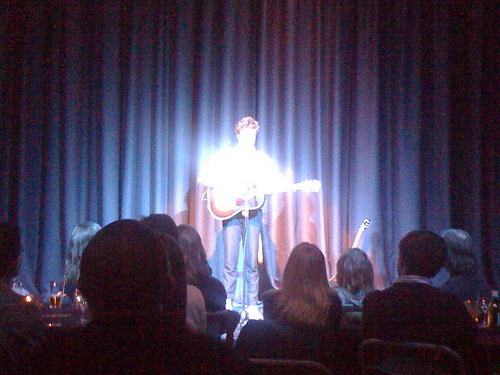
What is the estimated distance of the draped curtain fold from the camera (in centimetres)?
530

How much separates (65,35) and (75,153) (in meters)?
1.26

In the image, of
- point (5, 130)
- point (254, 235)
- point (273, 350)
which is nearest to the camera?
point (273, 350)

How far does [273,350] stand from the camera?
1.87 m

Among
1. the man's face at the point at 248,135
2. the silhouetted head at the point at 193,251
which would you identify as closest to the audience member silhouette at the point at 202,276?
the silhouetted head at the point at 193,251

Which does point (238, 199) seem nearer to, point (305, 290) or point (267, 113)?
point (267, 113)

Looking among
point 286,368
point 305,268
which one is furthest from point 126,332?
point 305,268

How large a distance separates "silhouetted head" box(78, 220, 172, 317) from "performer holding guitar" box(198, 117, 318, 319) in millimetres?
3256

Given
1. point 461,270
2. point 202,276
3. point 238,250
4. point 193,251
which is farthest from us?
point 238,250

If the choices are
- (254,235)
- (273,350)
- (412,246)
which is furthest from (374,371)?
(254,235)

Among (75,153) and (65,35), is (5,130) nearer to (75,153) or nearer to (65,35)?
(75,153)

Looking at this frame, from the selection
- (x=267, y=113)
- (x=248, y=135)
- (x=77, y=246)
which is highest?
(x=267, y=113)

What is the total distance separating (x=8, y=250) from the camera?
2.06m

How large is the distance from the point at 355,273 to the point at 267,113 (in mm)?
2920

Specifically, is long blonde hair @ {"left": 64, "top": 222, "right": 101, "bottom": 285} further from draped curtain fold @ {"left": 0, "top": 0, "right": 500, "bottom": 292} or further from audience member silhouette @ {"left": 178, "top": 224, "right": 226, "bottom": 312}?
draped curtain fold @ {"left": 0, "top": 0, "right": 500, "bottom": 292}
